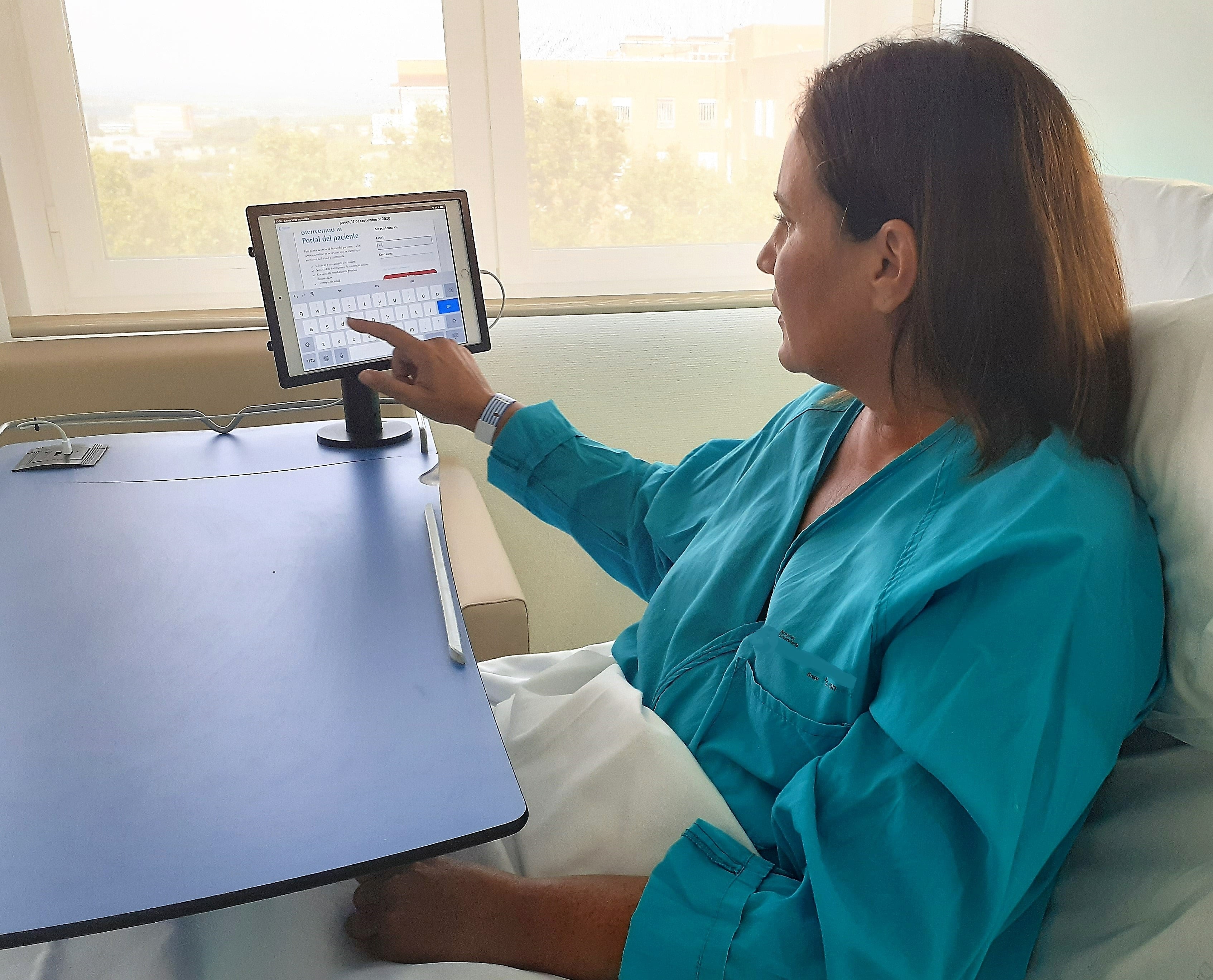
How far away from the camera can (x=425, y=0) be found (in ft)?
6.42

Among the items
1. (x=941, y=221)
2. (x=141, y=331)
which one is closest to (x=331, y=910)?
(x=941, y=221)

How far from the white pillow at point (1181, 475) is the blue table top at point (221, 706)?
48cm

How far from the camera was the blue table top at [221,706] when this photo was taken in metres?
0.56

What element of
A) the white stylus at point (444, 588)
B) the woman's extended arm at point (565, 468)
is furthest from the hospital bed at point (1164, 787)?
the woman's extended arm at point (565, 468)

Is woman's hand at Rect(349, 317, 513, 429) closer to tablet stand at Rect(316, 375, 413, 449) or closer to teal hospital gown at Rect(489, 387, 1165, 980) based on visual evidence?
tablet stand at Rect(316, 375, 413, 449)

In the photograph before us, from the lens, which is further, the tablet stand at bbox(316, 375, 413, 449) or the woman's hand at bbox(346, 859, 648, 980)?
the tablet stand at bbox(316, 375, 413, 449)

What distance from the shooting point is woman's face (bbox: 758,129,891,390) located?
88 centimetres

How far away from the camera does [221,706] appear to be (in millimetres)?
723

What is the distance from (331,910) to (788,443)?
64 cm

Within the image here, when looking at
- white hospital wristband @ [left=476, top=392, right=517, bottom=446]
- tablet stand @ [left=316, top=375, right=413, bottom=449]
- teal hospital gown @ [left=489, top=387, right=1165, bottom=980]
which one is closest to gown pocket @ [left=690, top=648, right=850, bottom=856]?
teal hospital gown @ [left=489, top=387, right=1165, bottom=980]

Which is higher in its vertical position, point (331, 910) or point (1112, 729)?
point (1112, 729)

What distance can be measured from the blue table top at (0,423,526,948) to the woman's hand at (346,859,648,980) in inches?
5.3

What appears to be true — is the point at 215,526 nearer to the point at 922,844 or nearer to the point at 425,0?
the point at 922,844

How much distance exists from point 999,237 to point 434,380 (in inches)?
29.2
